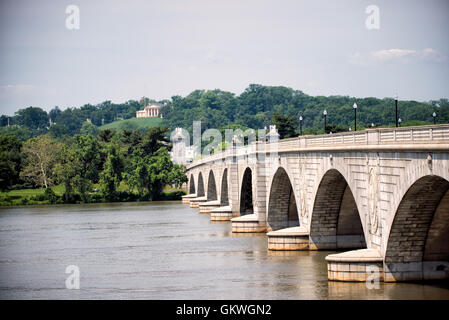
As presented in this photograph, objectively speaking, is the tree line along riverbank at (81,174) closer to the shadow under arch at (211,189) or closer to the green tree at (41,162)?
the green tree at (41,162)

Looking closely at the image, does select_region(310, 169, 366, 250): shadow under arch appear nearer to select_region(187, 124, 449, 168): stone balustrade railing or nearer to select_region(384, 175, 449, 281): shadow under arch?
select_region(187, 124, 449, 168): stone balustrade railing

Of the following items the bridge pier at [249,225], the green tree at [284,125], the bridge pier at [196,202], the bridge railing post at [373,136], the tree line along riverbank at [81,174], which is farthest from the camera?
the green tree at [284,125]

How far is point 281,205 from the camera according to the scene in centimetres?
5581

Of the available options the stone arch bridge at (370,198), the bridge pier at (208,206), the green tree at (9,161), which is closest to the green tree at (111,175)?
the green tree at (9,161)

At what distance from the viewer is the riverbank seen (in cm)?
10612

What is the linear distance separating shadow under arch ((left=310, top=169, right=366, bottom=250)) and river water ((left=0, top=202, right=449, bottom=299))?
55.8 inches

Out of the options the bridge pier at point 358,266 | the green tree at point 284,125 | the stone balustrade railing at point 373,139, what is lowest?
the bridge pier at point 358,266

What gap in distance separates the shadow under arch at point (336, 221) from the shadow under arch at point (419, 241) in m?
11.8

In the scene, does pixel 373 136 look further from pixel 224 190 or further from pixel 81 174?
pixel 81 174

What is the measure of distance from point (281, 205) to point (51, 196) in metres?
60.8

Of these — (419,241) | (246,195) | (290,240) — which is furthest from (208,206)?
(419,241)

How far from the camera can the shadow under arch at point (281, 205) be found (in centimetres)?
5492

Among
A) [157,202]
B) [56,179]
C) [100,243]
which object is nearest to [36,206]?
[56,179]
